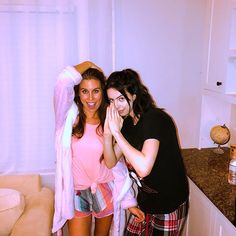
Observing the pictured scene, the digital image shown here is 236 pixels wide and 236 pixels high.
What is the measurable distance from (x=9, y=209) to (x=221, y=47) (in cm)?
171

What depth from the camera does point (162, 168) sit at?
4.21 feet

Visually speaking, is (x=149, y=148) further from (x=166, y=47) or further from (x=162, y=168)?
(x=166, y=47)

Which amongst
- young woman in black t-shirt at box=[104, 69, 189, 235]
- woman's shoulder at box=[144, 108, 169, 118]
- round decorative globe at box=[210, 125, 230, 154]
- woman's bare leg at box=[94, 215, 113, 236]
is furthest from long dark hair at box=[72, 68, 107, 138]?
round decorative globe at box=[210, 125, 230, 154]

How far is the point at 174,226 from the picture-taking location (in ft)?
4.40

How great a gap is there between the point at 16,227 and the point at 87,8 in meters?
1.58

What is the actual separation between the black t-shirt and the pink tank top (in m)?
0.28

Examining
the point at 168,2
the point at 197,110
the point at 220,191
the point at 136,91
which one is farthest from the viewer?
the point at 197,110

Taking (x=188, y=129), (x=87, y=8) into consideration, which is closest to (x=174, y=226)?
(x=188, y=129)

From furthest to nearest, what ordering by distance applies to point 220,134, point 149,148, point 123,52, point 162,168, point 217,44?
point 123,52, point 220,134, point 217,44, point 162,168, point 149,148

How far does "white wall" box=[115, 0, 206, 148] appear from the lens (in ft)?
7.01

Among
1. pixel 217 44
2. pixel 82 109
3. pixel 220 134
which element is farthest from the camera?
pixel 220 134

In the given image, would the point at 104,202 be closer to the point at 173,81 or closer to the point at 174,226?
the point at 174,226

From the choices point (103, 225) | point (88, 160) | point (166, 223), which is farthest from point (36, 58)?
point (166, 223)

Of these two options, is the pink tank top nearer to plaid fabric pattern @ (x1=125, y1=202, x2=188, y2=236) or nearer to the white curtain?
plaid fabric pattern @ (x1=125, y1=202, x2=188, y2=236)
